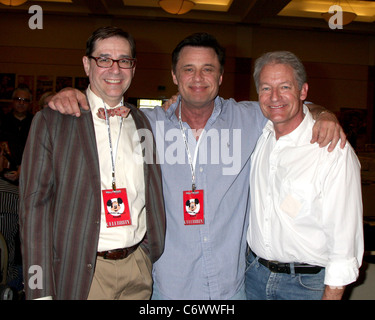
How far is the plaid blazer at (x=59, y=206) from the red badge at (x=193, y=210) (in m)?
0.50

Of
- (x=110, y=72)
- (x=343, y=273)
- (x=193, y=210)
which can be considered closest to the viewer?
(x=343, y=273)

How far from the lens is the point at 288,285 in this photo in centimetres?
168

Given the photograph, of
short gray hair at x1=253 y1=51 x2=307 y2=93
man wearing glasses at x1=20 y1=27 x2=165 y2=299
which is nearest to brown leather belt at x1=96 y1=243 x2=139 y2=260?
man wearing glasses at x1=20 y1=27 x2=165 y2=299

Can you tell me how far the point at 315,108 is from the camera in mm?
1966

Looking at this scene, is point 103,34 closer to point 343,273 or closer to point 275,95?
point 275,95

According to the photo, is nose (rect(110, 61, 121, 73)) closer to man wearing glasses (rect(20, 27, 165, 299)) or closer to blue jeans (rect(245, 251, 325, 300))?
man wearing glasses (rect(20, 27, 165, 299))

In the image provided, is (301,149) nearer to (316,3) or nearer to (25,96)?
(25,96)

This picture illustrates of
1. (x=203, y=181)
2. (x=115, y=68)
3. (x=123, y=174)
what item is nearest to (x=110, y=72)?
(x=115, y=68)

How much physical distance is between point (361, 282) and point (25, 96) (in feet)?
14.5

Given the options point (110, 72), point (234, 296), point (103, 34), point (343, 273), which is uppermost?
point (103, 34)

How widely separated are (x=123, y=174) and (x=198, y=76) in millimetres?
740

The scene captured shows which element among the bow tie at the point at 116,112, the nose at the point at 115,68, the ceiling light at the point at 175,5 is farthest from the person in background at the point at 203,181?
the ceiling light at the point at 175,5
